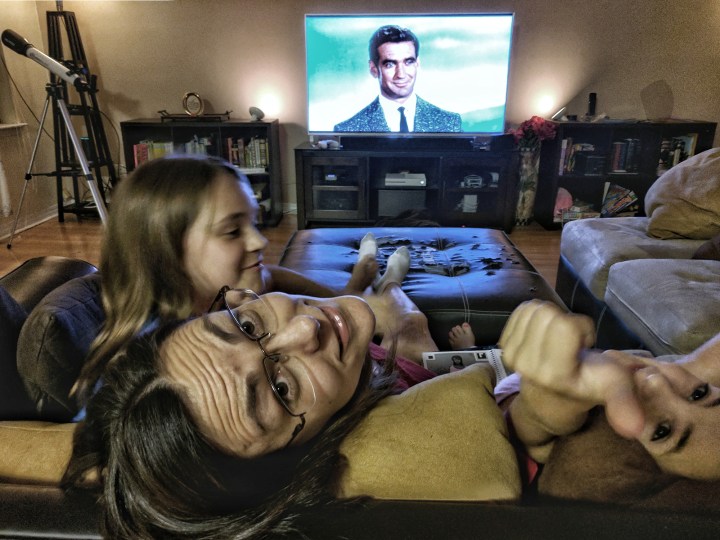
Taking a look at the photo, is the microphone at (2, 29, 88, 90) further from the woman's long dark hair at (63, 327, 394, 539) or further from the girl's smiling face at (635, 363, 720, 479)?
the girl's smiling face at (635, 363, 720, 479)

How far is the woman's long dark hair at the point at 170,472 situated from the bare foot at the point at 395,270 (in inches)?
46.2

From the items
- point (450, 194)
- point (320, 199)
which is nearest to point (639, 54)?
point (450, 194)

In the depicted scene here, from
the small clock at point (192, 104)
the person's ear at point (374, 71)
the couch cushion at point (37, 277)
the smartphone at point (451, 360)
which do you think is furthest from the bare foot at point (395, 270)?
the small clock at point (192, 104)

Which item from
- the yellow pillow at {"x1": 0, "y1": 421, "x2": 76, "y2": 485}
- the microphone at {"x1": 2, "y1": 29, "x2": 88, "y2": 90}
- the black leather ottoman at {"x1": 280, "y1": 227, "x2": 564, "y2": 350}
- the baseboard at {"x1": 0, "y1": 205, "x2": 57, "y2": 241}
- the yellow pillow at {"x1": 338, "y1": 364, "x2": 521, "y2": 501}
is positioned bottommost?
the baseboard at {"x1": 0, "y1": 205, "x2": 57, "y2": 241}

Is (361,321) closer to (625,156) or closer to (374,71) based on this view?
(374,71)

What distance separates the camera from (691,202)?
2.21 m

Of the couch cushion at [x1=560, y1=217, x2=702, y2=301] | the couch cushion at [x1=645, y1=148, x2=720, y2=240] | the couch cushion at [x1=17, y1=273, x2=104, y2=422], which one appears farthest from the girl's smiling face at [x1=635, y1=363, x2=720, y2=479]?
the couch cushion at [x1=645, y1=148, x2=720, y2=240]

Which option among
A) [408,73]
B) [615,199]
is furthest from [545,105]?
[408,73]

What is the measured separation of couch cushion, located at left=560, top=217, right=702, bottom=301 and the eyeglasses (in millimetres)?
1727

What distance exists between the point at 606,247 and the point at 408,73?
221cm

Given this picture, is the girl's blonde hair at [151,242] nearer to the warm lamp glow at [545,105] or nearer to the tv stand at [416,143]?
the tv stand at [416,143]

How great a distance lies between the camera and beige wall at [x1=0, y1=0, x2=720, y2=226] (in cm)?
381

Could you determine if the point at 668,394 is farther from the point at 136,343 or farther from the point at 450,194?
the point at 450,194

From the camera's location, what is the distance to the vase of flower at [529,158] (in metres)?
3.72
